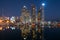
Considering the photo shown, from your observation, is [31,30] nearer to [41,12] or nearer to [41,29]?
[41,29]

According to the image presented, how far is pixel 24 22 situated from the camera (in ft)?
30.7

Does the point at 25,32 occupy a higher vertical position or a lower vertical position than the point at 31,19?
lower

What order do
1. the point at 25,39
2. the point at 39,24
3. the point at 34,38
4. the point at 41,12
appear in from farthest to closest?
1. the point at 25,39
2. the point at 34,38
3. the point at 39,24
4. the point at 41,12

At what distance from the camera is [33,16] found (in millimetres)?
8562

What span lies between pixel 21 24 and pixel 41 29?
187cm

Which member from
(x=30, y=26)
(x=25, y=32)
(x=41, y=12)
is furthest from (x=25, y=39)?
(x=41, y=12)

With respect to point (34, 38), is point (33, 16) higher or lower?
higher

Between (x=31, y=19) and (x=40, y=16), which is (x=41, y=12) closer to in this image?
(x=40, y=16)

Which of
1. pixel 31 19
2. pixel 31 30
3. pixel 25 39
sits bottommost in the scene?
pixel 25 39

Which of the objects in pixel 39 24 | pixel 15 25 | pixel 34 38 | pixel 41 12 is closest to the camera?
pixel 41 12

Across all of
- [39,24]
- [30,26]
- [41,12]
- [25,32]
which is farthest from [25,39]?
[41,12]

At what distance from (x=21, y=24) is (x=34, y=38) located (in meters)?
1.17

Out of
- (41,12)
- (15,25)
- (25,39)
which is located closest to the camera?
(41,12)

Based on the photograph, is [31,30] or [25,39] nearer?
[31,30]
